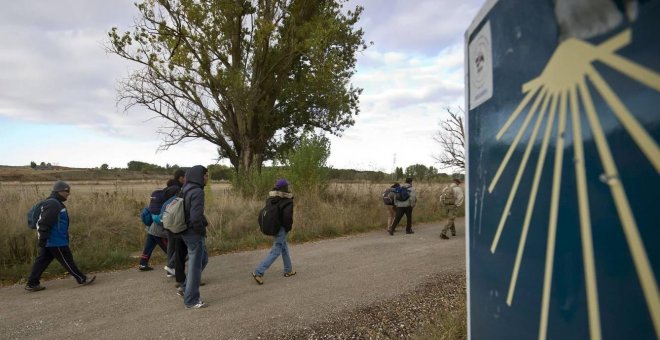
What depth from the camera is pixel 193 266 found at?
5605mm

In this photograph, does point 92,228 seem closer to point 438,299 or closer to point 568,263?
point 438,299

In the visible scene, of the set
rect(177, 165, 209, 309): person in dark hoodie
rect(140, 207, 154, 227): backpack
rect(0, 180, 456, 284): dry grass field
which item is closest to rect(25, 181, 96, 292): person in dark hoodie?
rect(0, 180, 456, 284): dry grass field

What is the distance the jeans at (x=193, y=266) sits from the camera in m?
5.48

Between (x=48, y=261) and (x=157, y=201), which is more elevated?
(x=157, y=201)

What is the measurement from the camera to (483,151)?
1384mm

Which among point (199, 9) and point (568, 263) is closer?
point (568, 263)

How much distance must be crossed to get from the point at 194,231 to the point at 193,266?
496 mm

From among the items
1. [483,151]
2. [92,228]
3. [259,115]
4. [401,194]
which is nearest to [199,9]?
[259,115]

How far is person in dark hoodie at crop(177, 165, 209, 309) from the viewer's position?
18.0 ft

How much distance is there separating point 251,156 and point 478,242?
64.0 feet

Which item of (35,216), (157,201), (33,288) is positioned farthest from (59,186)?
(33,288)

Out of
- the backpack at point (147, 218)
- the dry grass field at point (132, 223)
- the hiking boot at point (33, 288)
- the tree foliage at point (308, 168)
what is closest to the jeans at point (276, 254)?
the backpack at point (147, 218)

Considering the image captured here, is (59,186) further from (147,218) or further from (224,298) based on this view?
(224,298)

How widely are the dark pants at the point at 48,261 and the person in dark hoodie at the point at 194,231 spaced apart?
7.08ft
